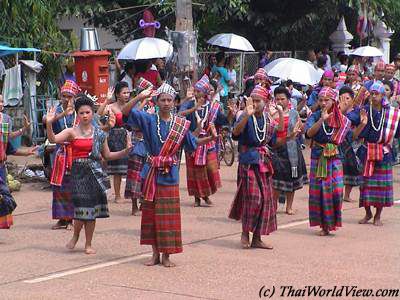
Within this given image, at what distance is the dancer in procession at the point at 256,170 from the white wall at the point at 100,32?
1457cm

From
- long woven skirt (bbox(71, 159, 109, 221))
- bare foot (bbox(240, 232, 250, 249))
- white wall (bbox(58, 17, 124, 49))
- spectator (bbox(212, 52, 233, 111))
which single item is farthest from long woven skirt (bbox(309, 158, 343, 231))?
white wall (bbox(58, 17, 124, 49))

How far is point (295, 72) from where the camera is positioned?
18.6m

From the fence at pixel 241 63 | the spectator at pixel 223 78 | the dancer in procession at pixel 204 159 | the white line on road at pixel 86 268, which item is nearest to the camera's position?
the white line on road at pixel 86 268

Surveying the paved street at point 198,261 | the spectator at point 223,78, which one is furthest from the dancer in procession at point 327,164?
the spectator at point 223,78

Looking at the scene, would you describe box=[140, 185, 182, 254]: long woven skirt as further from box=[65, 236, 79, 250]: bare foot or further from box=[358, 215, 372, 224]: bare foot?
box=[358, 215, 372, 224]: bare foot

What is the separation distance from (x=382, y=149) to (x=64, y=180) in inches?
147

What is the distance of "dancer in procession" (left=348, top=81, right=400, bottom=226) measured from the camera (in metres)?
12.0

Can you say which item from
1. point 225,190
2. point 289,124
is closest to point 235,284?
point 289,124

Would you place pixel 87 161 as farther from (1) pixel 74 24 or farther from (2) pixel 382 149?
(1) pixel 74 24

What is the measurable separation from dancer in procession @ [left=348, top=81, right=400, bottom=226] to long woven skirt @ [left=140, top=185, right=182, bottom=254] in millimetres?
3256

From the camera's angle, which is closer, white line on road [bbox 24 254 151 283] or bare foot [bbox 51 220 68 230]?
white line on road [bbox 24 254 151 283]

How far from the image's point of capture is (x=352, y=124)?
1200 centimetres

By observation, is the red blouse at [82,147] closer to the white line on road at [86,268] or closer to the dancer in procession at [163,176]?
the dancer in procession at [163,176]

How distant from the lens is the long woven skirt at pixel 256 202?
10.4m
